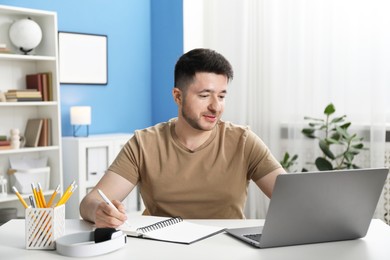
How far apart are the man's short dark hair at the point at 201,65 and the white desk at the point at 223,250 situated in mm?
661

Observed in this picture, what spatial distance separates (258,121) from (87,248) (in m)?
3.27

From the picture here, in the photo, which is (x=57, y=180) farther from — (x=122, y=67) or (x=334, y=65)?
(x=334, y=65)

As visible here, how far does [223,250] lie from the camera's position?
143cm

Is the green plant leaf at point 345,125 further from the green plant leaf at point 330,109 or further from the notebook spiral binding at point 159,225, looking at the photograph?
the notebook spiral binding at point 159,225

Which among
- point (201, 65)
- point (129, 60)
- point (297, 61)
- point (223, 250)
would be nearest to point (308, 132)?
point (297, 61)

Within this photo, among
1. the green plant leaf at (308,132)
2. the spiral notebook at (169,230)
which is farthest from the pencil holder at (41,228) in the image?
the green plant leaf at (308,132)

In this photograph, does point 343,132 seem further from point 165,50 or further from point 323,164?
point 165,50

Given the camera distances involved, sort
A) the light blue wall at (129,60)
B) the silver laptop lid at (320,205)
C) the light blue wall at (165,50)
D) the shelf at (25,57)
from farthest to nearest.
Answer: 1. the light blue wall at (165,50)
2. the light blue wall at (129,60)
3. the shelf at (25,57)
4. the silver laptop lid at (320,205)

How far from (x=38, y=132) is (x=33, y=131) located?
0.20 ft

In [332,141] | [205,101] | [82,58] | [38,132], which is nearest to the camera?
[205,101]

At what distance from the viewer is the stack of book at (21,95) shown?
3.90 metres

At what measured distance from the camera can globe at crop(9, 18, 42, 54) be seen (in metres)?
3.97

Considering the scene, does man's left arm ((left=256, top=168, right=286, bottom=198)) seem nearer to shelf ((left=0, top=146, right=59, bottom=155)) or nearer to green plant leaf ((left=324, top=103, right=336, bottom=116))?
green plant leaf ((left=324, top=103, right=336, bottom=116))

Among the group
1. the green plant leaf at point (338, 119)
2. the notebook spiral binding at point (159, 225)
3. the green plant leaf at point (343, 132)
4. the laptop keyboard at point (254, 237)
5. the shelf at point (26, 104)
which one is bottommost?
the laptop keyboard at point (254, 237)
